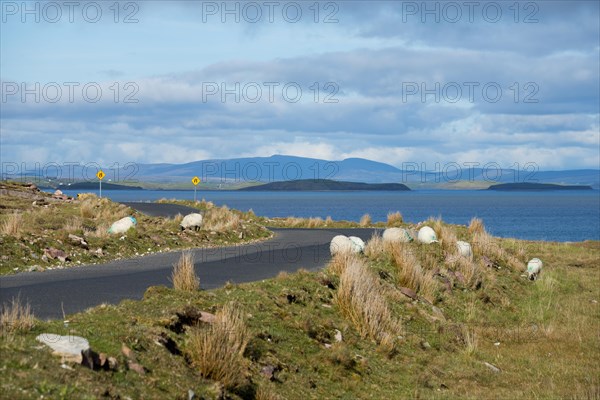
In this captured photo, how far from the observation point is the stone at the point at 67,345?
338 inches

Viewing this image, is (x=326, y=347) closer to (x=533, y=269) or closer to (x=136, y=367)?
(x=136, y=367)

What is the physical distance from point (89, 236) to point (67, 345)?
52.1 feet

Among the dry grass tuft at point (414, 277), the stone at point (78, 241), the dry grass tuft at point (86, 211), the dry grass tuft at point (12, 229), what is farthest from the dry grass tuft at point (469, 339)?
the dry grass tuft at point (86, 211)

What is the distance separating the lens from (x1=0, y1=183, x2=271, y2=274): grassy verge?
66.7 ft

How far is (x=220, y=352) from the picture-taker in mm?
10180

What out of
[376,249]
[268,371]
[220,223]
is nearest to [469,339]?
[268,371]

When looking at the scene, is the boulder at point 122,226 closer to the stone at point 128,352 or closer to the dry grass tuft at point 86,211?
the dry grass tuft at point 86,211

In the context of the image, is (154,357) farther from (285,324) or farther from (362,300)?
(362,300)

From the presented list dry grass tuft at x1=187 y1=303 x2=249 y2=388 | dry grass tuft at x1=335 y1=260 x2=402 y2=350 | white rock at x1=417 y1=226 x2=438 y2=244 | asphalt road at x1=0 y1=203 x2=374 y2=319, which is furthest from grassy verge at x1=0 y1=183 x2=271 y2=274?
dry grass tuft at x1=187 y1=303 x2=249 y2=388

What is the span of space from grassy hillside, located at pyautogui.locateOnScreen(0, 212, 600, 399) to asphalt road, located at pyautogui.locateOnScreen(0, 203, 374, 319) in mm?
1700

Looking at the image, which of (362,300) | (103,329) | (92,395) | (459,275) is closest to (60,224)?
(459,275)

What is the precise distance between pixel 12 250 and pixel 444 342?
37.4ft

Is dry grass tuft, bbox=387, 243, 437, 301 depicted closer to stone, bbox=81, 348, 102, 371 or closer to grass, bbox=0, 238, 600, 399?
grass, bbox=0, 238, 600, 399

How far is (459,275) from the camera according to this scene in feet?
76.1
